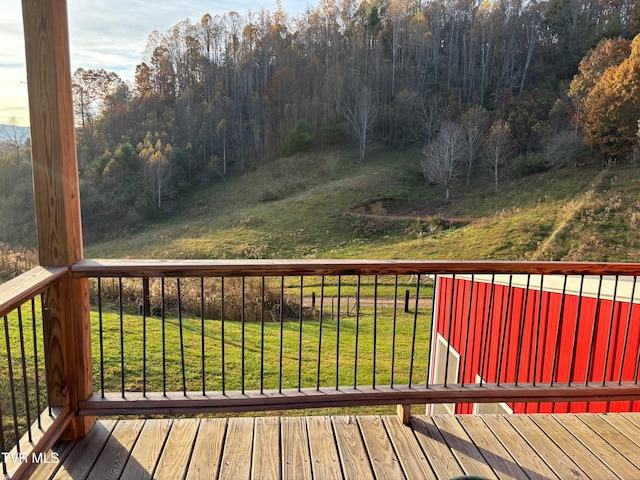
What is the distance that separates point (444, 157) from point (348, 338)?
7244 mm

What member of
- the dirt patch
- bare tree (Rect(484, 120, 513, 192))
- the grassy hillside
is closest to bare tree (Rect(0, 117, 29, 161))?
the grassy hillside

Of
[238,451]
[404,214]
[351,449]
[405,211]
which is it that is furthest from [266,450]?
[405,211]

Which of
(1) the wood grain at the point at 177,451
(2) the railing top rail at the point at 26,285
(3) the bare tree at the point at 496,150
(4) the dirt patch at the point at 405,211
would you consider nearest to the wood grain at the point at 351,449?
(1) the wood grain at the point at 177,451

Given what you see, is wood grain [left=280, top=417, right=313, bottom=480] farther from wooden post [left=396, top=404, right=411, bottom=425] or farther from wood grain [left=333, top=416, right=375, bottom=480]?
wooden post [left=396, top=404, right=411, bottom=425]

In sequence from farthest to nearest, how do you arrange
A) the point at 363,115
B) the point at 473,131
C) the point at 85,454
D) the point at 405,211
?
the point at 473,131 < the point at 363,115 < the point at 405,211 < the point at 85,454

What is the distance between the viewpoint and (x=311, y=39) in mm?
9172

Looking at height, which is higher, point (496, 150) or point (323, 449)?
point (496, 150)

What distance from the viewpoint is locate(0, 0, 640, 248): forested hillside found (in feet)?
22.6

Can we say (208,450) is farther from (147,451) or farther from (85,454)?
(85,454)

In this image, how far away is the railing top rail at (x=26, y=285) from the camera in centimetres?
138

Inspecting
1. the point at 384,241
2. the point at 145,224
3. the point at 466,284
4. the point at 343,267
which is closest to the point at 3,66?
the point at 343,267

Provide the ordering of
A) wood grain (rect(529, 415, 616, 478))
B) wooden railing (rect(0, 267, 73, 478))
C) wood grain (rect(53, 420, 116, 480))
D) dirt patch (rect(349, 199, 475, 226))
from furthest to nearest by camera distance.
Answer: dirt patch (rect(349, 199, 475, 226))
wood grain (rect(529, 415, 616, 478))
wood grain (rect(53, 420, 116, 480))
wooden railing (rect(0, 267, 73, 478))

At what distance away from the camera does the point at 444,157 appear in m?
12.7

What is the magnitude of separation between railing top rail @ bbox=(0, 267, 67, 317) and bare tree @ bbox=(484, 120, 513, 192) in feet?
39.4
